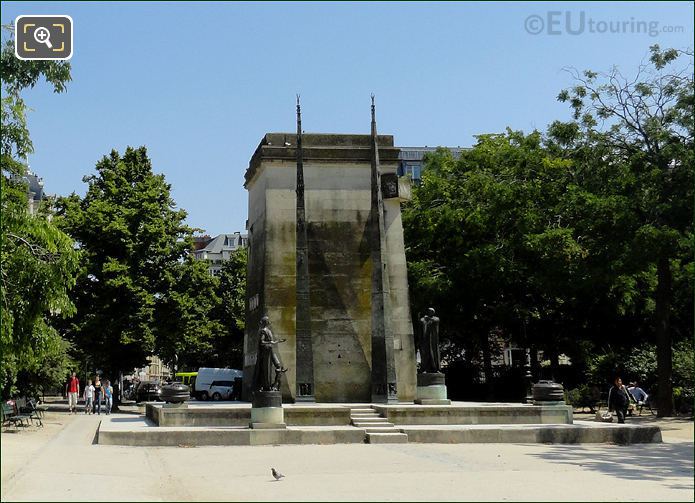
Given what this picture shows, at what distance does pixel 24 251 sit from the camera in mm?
16406

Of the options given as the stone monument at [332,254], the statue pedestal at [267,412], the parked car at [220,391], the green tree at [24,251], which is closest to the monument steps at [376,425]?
the statue pedestal at [267,412]

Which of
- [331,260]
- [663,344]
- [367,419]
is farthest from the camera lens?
[331,260]

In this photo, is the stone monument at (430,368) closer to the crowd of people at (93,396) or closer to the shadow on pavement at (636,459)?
the shadow on pavement at (636,459)

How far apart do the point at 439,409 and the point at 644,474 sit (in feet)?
27.8

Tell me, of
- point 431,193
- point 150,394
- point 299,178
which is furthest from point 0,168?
point 150,394

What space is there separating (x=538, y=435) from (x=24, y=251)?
1230 cm

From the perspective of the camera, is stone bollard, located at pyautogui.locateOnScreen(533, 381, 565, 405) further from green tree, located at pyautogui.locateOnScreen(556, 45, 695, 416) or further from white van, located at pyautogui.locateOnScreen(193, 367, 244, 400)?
white van, located at pyautogui.locateOnScreen(193, 367, 244, 400)

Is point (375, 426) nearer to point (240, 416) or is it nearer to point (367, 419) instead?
point (367, 419)

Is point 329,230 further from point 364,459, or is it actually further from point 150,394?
point 150,394

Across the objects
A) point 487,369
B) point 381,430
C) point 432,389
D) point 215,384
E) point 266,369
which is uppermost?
point 266,369

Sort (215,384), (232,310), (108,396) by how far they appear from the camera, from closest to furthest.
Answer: (108,396), (215,384), (232,310)

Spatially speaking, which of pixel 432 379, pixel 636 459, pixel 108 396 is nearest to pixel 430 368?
pixel 432 379

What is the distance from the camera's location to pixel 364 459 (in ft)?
50.7

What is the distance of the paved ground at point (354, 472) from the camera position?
10734 millimetres
